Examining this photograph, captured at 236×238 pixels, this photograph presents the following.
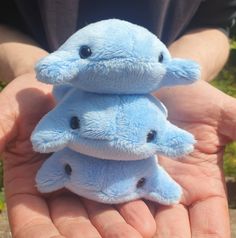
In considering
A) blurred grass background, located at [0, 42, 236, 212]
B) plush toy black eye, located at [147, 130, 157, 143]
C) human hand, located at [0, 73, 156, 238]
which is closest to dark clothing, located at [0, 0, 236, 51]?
human hand, located at [0, 73, 156, 238]

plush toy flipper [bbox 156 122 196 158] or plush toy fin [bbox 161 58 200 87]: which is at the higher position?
plush toy fin [bbox 161 58 200 87]

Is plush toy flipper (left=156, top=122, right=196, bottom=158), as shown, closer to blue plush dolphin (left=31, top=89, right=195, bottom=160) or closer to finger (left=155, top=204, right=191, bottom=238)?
blue plush dolphin (left=31, top=89, right=195, bottom=160)

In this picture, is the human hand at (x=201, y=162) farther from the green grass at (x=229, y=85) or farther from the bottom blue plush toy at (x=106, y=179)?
the green grass at (x=229, y=85)

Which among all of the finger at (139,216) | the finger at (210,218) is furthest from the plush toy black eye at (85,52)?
the finger at (210,218)

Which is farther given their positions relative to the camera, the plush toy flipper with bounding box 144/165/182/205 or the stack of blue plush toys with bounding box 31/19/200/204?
the plush toy flipper with bounding box 144/165/182/205

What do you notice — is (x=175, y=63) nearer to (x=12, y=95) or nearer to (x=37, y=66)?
(x=37, y=66)

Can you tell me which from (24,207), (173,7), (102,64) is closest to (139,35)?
(102,64)

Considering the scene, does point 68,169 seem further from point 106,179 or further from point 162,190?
point 162,190
